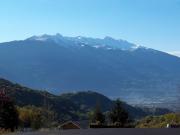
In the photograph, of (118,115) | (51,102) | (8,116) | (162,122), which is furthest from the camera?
(51,102)

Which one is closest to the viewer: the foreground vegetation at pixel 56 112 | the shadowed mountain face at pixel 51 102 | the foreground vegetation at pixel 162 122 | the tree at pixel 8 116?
the foreground vegetation at pixel 162 122

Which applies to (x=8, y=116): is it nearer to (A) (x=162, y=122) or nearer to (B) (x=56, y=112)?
(A) (x=162, y=122)

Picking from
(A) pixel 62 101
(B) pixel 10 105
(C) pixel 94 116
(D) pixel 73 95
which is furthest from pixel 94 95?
(B) pixel 10 105

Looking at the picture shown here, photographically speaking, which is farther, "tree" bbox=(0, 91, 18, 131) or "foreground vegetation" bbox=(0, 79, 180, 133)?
"foreground vegetation" bbox=(0, 79, 180, 133)

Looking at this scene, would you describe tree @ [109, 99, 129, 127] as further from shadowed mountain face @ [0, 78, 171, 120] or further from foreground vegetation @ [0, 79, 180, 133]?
shadowed mountain face @ [0, 78, 171, 120]

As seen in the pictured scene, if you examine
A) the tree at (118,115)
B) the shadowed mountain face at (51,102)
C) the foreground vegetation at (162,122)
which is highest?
the shadowed mountain face at (51,102)

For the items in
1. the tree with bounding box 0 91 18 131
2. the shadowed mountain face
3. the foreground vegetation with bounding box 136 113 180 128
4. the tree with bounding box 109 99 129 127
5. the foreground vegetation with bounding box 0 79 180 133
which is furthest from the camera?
the shadowed mountain face

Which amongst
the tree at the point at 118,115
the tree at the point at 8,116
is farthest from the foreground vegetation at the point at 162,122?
the tree at the point at 8,116

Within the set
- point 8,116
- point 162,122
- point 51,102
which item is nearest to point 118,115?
point 162,122

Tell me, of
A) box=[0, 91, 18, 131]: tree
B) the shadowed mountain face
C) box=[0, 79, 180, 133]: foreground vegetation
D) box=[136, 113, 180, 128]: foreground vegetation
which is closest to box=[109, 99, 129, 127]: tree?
box=[0, 79, 180, 133]: foreground vegetation

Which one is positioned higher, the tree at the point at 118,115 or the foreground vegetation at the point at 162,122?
the tree at the point at 118,115

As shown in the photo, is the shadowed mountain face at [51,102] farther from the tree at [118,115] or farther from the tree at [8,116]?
the tree at [8,116]

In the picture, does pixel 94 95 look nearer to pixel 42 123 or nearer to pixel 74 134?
pixel 42 123

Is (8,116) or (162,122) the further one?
(162,122)
